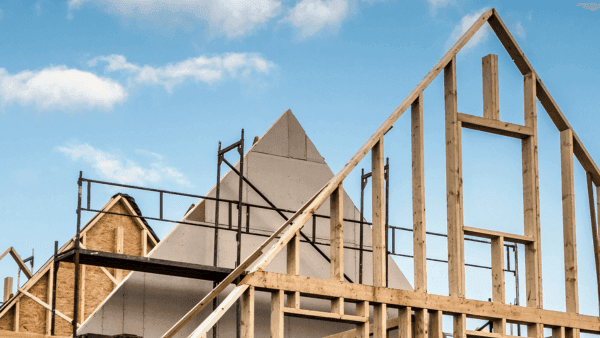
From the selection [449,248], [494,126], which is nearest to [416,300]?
[449,248]

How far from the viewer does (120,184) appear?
15047 mm

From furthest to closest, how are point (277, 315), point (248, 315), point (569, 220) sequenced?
point (569, 220) < point (277, 315) < point (248, 315)

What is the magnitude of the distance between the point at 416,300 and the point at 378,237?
3.43 feet

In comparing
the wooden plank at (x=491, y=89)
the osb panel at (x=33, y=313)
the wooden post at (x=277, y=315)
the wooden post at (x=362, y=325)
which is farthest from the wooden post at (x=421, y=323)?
the osb panel at (x=33, y=313)

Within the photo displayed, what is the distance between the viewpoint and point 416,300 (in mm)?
12523

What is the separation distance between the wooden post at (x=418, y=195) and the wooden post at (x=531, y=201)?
6.38ft

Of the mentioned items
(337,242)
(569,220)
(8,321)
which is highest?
(569,220)

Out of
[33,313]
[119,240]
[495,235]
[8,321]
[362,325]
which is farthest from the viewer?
[119,240]

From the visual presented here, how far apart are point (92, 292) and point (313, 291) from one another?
1437 cm

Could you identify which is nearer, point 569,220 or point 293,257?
point 293,257

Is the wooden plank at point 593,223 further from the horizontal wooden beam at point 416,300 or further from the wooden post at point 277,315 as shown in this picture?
the wooden post at point 277,315

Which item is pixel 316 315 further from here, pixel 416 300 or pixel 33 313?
pixel 33 313

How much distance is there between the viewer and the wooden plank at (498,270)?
1334cm

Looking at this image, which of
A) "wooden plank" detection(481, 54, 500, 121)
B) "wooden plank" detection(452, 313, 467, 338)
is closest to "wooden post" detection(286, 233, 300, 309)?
"wooden plank" detection(452, 313, 467, 338)
